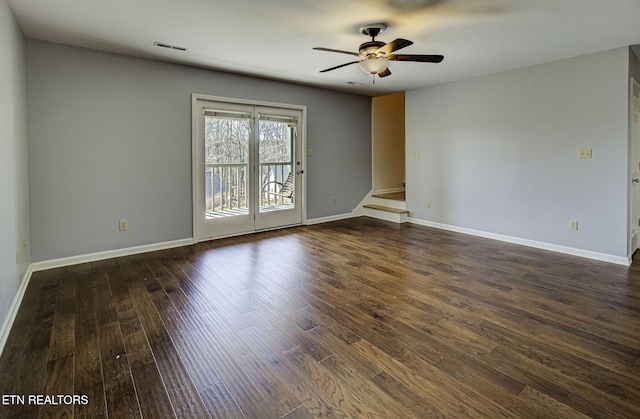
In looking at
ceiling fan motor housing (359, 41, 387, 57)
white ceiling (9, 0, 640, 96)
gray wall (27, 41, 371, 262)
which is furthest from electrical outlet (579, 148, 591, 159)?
gray wall (27, 41, 371, 262)

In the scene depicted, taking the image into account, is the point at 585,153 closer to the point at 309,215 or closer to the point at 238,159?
the point at 309,215

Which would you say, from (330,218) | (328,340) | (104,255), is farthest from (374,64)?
(104,255)

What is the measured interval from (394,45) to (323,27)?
2.32 ft

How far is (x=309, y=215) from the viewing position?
6012mm

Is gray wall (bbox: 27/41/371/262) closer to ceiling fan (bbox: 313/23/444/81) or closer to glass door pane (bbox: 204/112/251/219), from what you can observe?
glass door pane (bbox: 204/112/251/219)

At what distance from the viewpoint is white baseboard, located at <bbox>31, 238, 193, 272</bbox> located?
3.62 metres

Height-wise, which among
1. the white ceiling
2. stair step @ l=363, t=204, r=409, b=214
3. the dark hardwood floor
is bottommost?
the dark hardwood floor

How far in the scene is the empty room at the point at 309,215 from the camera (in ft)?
6.10

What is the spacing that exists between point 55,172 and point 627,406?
16.2 feet

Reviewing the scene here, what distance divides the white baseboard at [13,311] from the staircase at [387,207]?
16.9 ft

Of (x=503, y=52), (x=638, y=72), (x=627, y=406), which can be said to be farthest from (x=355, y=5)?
(x=638, y=72)

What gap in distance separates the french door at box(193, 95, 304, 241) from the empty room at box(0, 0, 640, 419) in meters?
0.03

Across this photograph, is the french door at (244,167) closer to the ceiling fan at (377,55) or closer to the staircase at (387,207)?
the staircase at (387,207)

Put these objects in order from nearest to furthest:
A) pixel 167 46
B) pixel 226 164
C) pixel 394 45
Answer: pixel 394 45 < pixel 167 46 < pixel 226 164
